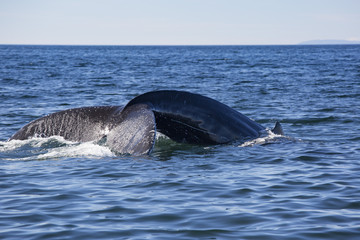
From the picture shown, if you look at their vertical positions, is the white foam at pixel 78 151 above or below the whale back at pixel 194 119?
below

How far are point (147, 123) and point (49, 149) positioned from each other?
2.49 metres

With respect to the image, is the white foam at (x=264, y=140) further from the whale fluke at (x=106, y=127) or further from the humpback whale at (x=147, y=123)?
the whale fluke at (x=106, y=127)

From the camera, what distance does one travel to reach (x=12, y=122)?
49.3 feet

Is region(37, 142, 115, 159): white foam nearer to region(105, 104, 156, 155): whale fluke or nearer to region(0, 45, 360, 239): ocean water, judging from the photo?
region(0, 45, 360, 239): ocean water

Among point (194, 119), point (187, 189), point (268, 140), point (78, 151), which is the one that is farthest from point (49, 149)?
point (268, 140)

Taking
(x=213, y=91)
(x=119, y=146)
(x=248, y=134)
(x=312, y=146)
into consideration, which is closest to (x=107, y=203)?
(x=119, y=146)

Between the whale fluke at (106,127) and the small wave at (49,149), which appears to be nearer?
the whale fluke at (106,127)

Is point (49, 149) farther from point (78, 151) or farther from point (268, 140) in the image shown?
point (268, 140)

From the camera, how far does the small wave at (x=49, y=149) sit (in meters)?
9.12

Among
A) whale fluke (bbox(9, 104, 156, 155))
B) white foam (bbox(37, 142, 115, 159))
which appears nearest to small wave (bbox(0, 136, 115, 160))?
white foam (bbox(37, 142, 115, 159))

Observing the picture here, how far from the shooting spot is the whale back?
8.84m

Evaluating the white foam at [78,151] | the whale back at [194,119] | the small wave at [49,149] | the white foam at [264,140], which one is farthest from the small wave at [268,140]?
the small wave at [49,149]

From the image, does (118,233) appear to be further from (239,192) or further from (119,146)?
(119,146)

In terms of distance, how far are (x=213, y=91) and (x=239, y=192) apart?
18.4 meters
